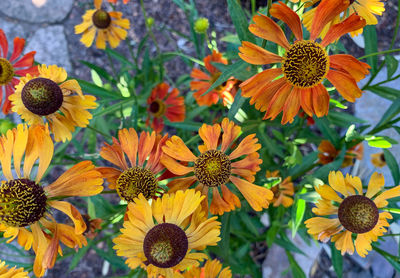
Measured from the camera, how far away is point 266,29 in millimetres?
918

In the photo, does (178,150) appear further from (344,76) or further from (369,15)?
(369,15)

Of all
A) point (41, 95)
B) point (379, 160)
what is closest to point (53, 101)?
point (41, 95)

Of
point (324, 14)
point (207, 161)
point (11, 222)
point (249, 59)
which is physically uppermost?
point (324, 14)

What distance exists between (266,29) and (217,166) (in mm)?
435

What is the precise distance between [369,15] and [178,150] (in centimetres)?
72

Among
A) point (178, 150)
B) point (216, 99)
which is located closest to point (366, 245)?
point (178, 150)

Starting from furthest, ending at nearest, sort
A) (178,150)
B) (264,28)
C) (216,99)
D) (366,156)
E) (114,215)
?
(366,156) < (216,99) < (114,215) < (178,150) < (264,28)

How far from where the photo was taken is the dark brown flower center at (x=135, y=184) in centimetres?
105

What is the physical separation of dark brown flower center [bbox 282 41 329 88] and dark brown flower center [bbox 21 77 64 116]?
2.43 ft

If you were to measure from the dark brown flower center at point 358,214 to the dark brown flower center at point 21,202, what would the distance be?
951mm

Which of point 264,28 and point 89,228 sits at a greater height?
point 264,28

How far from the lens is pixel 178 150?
1.04 metres

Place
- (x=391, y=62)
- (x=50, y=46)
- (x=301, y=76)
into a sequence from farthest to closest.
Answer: (x=50, y=46) < (x=391, y=62) < (x=301, y=76)

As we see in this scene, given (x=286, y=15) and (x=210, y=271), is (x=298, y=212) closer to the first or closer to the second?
(x=210, y=271)
